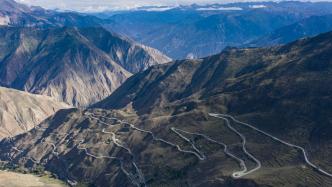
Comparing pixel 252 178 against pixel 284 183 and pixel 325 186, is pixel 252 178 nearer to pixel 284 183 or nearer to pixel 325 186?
pixel 284 183

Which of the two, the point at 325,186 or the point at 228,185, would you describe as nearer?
the point at 325,186

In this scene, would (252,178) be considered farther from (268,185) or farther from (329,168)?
(329,168)

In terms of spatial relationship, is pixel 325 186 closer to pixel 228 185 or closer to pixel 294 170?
pixel 294 170

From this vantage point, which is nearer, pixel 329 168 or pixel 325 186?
pixel 325 186

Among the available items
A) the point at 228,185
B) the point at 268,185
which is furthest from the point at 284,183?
the point at 228,185

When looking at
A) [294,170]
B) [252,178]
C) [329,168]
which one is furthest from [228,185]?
[329,168]

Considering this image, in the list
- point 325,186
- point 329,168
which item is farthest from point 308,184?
point 329,168
